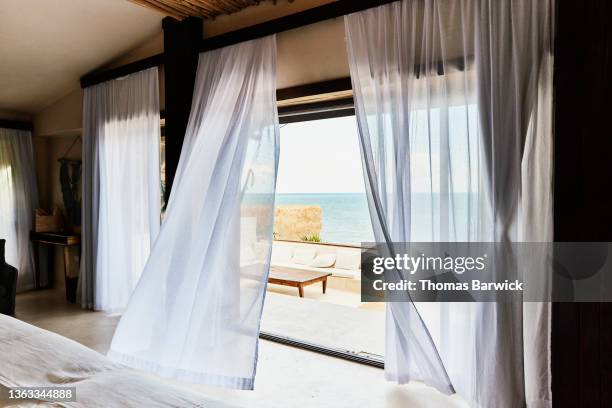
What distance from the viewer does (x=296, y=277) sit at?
5.02 m

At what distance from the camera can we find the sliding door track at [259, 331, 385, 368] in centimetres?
280

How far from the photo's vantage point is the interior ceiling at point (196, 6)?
119 inches

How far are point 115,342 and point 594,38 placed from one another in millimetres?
3283

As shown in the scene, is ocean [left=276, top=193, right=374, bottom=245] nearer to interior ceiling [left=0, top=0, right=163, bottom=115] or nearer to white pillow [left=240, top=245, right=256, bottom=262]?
interior ceiling [left=0, top=0, right=163, bottom=115]

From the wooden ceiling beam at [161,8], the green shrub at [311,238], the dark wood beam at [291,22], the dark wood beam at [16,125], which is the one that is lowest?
the green shrub at [311,238]

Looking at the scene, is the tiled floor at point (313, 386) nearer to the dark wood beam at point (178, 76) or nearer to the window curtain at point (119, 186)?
the window curtain at point (119, 186)

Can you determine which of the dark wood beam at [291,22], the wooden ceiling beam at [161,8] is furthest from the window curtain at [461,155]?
the wooden ceiling beam at [161,8]

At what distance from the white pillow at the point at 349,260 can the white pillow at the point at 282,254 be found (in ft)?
3.14

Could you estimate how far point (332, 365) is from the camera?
9.26 ft

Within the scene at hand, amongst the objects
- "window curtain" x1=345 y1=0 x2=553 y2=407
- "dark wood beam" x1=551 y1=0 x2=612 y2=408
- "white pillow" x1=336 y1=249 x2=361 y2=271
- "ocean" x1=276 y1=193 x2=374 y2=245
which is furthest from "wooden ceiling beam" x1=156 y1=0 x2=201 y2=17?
"ocean" x1=276 y1=193 x2=374 y2=245

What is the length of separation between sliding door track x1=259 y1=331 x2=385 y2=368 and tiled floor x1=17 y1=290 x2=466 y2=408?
0.04 m

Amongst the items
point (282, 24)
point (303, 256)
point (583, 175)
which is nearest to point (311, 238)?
point (303, 256)

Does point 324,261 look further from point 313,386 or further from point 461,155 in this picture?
point 461,155

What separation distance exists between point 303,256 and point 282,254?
0.49 metres
